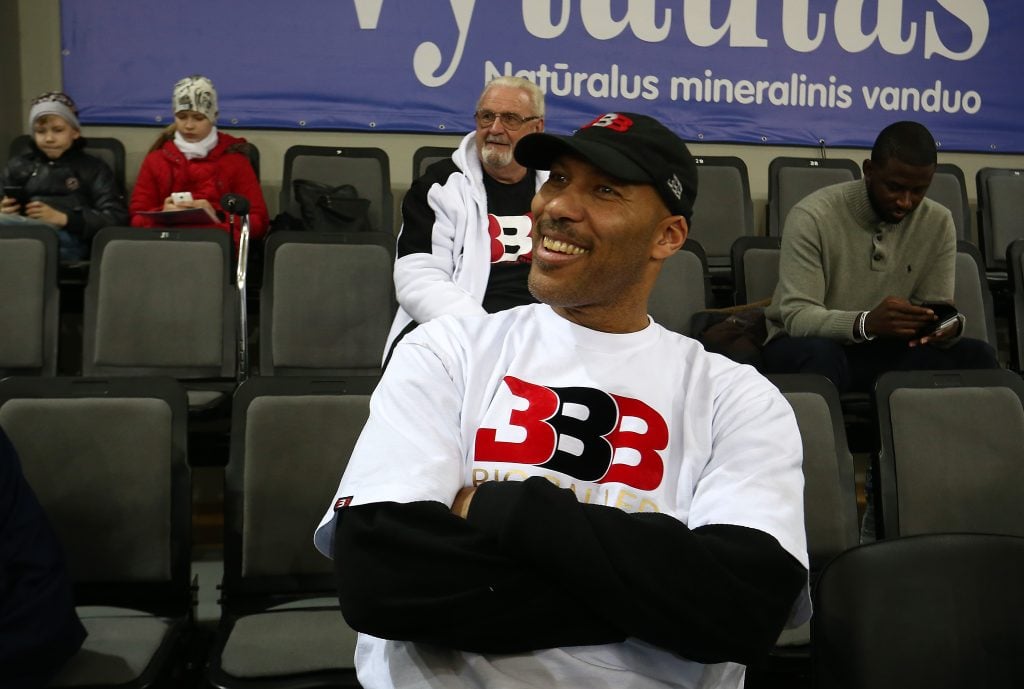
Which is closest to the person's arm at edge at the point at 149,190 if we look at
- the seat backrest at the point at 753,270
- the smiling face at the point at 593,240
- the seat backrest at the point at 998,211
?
the seat backrest at the point at 753,270

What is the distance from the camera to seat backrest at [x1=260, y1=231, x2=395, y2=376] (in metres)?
3.20

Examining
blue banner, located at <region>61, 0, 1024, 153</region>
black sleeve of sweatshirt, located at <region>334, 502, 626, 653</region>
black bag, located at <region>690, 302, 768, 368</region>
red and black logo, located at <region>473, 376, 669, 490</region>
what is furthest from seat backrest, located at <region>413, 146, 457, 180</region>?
black sleeve of sweatshirt, located at <region>334, 502, 626, 653</region>

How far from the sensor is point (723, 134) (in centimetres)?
493

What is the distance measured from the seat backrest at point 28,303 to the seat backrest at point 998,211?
391 centimetres

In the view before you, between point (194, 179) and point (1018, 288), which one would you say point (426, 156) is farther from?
point (1018, 288)

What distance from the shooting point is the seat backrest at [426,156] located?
14.1ft

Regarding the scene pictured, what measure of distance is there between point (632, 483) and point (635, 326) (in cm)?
26

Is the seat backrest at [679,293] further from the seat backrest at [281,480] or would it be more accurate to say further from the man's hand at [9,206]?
the man's hand at [9,206]

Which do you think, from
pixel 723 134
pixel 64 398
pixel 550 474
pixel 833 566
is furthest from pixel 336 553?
pixel 723 134

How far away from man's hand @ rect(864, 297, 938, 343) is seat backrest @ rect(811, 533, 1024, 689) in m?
1.43

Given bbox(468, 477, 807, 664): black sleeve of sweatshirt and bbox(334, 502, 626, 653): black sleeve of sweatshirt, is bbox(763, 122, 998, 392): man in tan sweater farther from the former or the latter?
bbox(334, 502, 626, 653): black sleeve of sweatshirt

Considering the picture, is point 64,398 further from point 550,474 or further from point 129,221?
point 129,221

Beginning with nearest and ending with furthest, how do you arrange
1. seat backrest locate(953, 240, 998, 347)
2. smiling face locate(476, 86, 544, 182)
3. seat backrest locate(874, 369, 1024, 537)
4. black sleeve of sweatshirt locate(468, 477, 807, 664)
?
black sleeve of sweatshirt locate(468, 477, 807, 664) → seat backrest locate(874, 369, 1024, 537) → smiling face locate(476, 86, 544, 182) → seat backrest locate(953, 240, 998, 347)

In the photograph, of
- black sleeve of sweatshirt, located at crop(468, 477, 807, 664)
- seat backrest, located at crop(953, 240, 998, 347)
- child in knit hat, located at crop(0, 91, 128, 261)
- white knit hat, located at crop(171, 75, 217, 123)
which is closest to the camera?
black sleeve of sweatshirt, located at crop(468, 477, 807, 664)
